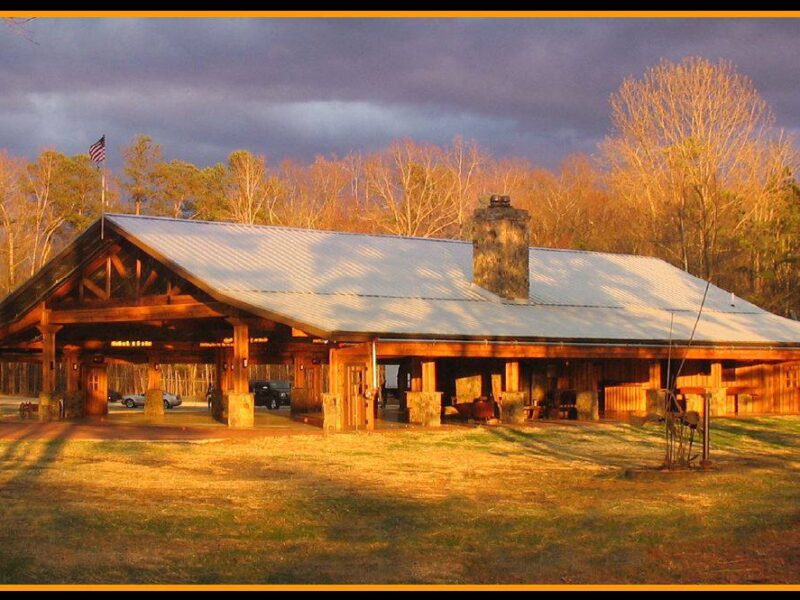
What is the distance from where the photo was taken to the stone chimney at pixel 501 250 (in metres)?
37.5

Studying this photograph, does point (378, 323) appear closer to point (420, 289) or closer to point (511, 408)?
point (511, 408)

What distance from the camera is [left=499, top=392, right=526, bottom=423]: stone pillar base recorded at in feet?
110

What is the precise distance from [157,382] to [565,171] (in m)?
51.9

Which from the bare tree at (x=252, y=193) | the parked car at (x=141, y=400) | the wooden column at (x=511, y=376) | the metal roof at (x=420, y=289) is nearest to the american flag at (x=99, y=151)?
the metal roof at (x=420, y=289)

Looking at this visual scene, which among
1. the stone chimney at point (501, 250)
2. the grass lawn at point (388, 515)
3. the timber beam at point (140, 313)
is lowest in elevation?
the grass lawn at point (388, 515)

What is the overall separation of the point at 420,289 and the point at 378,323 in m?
5.89

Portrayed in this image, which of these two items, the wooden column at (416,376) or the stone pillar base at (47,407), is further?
the stone pillar base at (47,407)

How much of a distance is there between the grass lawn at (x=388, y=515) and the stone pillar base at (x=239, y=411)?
573 cm

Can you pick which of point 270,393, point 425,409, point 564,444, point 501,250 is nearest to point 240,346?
point 425,409

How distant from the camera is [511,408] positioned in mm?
33719

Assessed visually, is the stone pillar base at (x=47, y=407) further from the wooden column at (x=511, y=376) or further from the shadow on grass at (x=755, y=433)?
the shadow on grass at (x=755, y=433)

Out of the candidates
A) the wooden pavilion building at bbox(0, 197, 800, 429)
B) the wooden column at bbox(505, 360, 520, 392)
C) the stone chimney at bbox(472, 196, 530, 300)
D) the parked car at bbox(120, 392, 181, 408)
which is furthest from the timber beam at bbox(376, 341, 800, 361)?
the parked car at bbox(120, 392, 181, 408)

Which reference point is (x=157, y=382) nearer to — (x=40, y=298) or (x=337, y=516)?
(x=40, y=298)

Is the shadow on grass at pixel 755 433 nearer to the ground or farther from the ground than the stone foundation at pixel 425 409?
nearer to the ground
